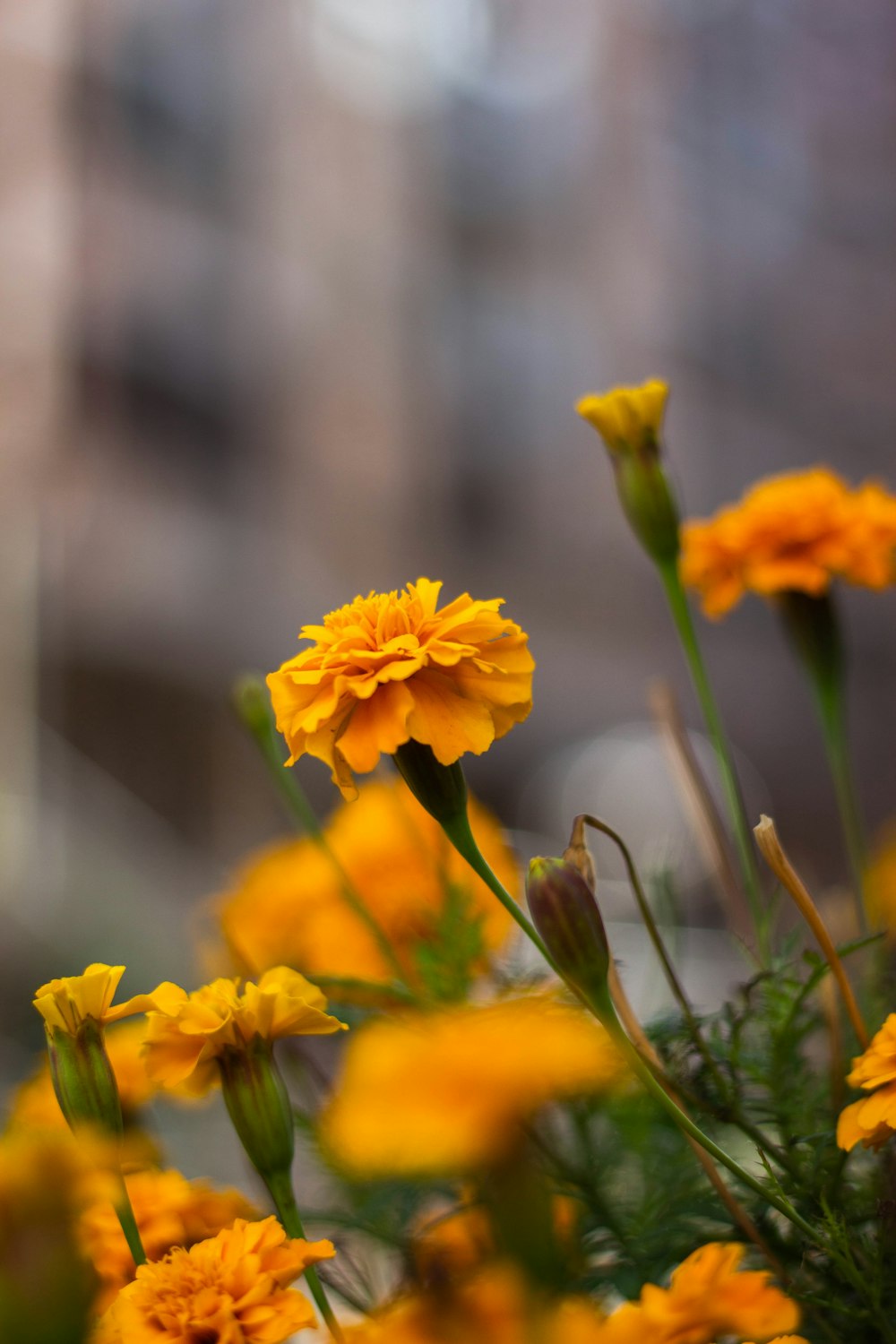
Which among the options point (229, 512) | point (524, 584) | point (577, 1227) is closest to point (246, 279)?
point (229, 512)

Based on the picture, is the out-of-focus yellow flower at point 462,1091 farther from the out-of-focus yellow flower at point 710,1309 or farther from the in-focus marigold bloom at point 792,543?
the in-focus marigold bloom at point 792,543

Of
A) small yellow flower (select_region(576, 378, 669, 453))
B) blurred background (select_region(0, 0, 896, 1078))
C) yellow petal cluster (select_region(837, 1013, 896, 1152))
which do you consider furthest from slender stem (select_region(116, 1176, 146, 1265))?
blurred background (select_region(0, 0, 896, 1078))

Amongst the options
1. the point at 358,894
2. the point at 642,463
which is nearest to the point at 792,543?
the point at 642,463

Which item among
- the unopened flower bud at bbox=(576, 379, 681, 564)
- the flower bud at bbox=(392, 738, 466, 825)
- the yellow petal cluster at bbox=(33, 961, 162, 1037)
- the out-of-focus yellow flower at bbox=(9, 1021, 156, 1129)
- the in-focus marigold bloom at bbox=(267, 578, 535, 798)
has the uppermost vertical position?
the unopened flower bud at bbox=(576, 379, 681, 564)

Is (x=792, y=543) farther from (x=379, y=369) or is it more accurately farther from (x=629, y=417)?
(x=379, y=369)

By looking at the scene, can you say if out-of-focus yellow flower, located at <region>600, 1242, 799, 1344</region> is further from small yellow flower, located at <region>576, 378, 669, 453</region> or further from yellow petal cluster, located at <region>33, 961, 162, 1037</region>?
small yellow flower, located at <region>576, 378, 669, 453</region>

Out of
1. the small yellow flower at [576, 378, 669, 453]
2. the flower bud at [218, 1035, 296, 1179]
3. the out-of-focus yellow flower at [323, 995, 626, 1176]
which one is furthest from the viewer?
the small yellow flower at [576, 378, 669, 453]

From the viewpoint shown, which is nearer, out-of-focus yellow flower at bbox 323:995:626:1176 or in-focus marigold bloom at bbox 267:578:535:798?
out-of-focus yellow flower at bbox 323:995:626:1176

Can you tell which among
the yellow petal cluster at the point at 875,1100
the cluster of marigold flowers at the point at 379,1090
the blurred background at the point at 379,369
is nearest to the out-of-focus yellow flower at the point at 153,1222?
the cluster of marigold flowers at the point at 379,1090
